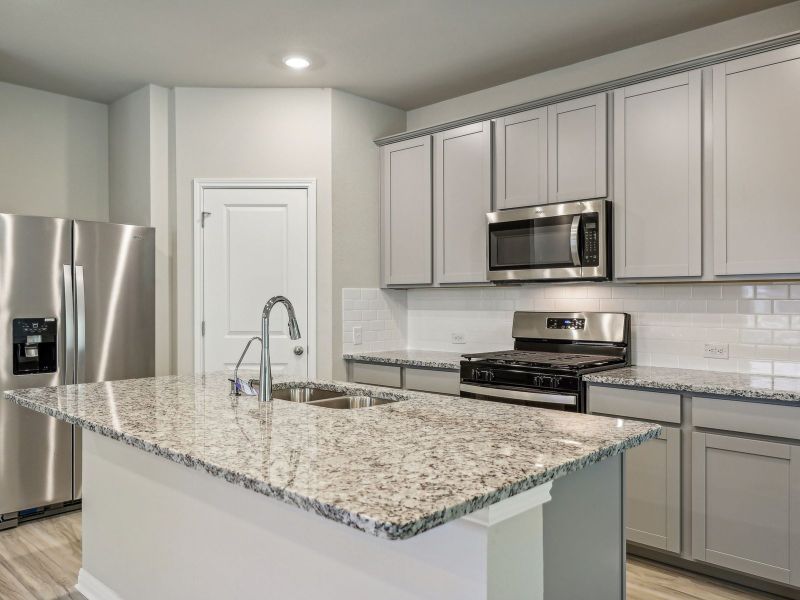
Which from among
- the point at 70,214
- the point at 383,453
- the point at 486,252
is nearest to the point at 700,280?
the point at 486,252

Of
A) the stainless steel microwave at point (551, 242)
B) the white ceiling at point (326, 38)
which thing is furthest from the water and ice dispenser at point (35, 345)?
the stainless steel microwave at point (551, 242)

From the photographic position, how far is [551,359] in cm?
339

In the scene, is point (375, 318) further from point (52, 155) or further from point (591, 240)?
point (52, 155)

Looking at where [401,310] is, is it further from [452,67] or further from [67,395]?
[67,395]

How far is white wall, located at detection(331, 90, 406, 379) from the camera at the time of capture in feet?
14.0

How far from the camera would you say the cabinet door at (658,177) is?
298 cm

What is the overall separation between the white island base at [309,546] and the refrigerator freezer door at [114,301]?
1.36 meters

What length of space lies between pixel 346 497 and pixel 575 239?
2.50 m

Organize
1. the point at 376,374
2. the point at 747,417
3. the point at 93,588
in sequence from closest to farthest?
the point at 93,588
the point at 747,417
the point at 376,374

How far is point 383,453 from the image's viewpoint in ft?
4.67

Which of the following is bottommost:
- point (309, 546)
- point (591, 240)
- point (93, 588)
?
point (93, 588)

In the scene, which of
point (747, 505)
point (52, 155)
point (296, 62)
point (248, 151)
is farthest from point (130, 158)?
point (747, 505)

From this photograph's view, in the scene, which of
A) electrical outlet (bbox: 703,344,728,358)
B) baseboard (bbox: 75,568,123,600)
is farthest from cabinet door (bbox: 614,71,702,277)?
baseboard (bbox: 75,568,123,600)

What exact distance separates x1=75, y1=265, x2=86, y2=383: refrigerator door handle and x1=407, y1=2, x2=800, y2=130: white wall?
2.55 metres
